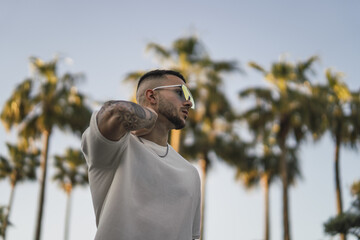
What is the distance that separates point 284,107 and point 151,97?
16.4 meters

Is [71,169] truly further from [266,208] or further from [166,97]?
[166,97]

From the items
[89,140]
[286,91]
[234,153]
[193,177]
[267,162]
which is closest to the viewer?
[89,140]

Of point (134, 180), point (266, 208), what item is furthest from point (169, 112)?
point (266, 208)

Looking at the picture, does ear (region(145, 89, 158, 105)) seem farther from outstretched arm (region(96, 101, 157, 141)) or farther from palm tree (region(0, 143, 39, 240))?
palm tree (region(0, 143, 39, 240))

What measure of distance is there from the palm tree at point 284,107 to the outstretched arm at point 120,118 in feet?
55.9

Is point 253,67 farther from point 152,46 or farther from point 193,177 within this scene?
point 193,177

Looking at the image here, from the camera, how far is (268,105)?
18.9 m

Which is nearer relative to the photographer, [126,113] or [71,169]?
[126,113]

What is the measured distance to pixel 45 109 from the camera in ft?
56.9

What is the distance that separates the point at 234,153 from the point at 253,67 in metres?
4.86

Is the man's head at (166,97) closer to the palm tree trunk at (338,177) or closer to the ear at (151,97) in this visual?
the ear at (151,97)

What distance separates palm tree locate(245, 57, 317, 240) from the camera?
1800 cm

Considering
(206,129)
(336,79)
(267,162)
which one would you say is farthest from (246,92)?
(267,162)

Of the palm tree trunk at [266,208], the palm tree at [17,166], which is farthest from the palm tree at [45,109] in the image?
the palm tree trunk at [266,208]
